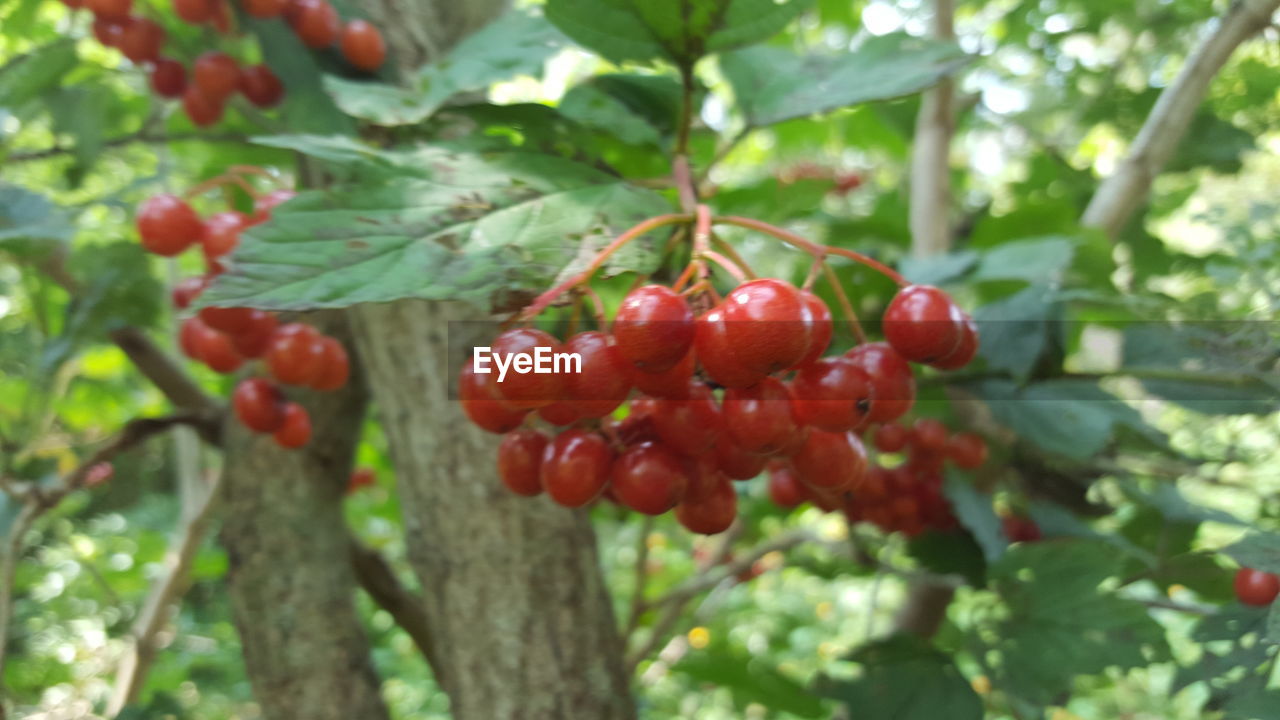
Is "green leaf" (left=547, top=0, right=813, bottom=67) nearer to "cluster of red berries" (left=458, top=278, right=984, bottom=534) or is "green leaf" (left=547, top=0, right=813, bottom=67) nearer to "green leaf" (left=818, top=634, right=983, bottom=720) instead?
"cluster of red berries" (left=458, top=278, right=984, bottom=534)

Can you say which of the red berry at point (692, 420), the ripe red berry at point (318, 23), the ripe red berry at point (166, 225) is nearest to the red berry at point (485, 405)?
the red berry at point (692, 420)

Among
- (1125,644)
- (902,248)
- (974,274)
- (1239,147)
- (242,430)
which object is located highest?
(1239,147)

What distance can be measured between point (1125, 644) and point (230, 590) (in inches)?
46.0

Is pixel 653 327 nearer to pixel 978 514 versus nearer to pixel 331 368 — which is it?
pixel 331 368

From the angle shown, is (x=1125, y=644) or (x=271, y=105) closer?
(x=1125, y=644)

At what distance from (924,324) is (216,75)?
1.13 metres

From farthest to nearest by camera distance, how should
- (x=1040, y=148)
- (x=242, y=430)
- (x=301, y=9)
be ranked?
1. (x=1040, y=148)
2. (x=242, y=430)
3. (x=301, y=9)

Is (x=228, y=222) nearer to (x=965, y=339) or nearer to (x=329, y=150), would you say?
(x=329, y=150)

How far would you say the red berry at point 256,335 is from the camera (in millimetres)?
913

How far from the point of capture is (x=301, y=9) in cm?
109

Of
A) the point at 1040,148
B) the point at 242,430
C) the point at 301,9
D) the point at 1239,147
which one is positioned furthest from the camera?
the point at 1040,148

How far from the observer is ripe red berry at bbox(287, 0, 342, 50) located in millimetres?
1078

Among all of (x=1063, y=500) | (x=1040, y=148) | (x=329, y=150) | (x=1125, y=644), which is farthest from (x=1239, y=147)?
(x=329, y=150)

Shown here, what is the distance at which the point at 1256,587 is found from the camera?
0.85 meters
